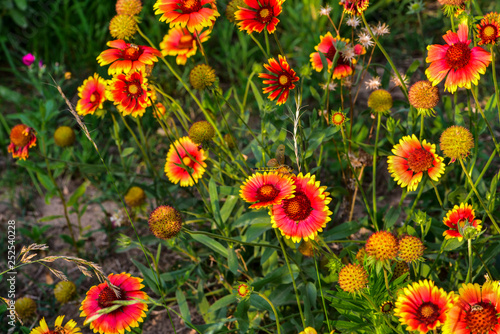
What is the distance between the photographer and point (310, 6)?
358cm

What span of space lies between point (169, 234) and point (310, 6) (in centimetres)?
252

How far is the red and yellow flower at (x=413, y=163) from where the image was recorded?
1.63 metres

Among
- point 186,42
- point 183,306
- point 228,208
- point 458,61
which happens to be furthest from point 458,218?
point 186,42

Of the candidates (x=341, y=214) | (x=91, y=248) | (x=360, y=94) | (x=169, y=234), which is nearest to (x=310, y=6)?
(x=360, y=94)

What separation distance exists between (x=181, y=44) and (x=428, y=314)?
148 centimetres

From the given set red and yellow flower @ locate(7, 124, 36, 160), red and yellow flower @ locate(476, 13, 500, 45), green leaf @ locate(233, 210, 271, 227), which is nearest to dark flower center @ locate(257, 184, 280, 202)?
green leaf @ locate(233, 210, 271, 227)

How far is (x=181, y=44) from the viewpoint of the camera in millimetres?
2170

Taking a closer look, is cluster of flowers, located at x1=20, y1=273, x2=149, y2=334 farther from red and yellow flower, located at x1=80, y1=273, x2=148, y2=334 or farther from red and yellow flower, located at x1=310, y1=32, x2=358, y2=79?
red and yellow flower, located at x1=310, y1=32, x2=358, y2=79

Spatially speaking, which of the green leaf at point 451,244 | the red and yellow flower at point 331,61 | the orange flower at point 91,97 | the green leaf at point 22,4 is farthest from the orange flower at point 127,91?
the green leaf at point 22,4

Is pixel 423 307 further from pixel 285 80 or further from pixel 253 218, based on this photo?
pixel 285 80

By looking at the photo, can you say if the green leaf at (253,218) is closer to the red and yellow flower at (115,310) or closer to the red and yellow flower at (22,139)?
the red and yellow flower at (115,310)

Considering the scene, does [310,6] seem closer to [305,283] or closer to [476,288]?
[305,283]

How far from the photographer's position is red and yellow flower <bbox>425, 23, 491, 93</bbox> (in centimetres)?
154

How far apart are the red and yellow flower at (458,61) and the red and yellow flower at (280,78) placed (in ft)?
1.47
